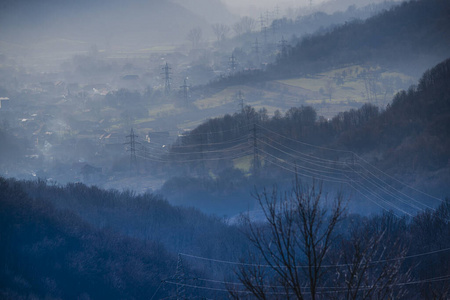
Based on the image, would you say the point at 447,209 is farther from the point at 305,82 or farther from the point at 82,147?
the point at 82,147

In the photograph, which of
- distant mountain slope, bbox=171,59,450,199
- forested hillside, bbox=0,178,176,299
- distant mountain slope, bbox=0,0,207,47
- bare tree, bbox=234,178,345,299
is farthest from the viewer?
distant mountain slope, bbox=0,0,207,47

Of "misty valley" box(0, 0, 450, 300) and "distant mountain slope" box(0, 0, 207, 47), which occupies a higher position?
"distant mountain slope" box(0, 0, 207, 47)

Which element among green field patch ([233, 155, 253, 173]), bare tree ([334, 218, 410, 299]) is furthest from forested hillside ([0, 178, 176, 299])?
green field patch ([233, 155, 253, 173])

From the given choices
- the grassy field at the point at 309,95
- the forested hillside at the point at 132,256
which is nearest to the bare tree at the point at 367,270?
the forested hillside at the point at 132,256

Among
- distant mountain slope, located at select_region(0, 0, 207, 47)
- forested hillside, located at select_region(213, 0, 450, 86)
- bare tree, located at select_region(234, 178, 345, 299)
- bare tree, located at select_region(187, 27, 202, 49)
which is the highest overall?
distant mountain slope, located at select_region(0, 0, 207, 47)

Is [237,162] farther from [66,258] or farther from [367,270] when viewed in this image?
[367,270]

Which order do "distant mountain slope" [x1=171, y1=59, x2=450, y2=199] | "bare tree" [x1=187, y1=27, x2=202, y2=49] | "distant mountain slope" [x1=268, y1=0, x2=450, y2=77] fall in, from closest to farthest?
"distant mountain slope" [x1=171, y1=59, x2=450, y2=199] → "distant mountain slope" [x1=268, y1=0, x2=450, y2=77] → "bare tree" [x1=187, y1=27, x2=202, y2=49]

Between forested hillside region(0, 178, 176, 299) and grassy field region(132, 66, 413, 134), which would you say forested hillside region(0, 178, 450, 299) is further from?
grassy field region(132, 66, 413, 134)

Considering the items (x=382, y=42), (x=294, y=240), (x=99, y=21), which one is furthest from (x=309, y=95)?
(x=99, y=21)
